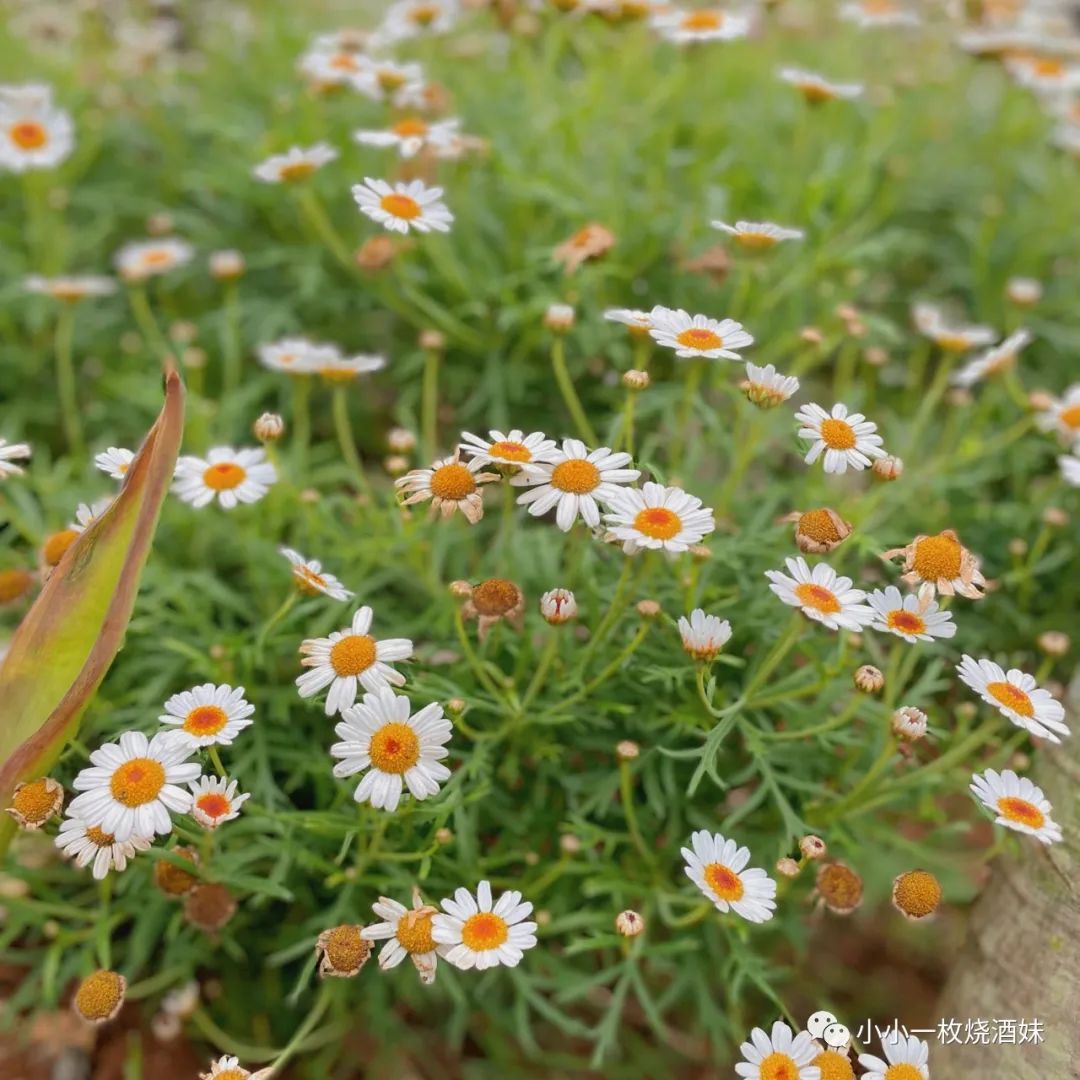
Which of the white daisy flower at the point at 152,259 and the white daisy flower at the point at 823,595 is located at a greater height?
the white daisy flower at the point at 823,595

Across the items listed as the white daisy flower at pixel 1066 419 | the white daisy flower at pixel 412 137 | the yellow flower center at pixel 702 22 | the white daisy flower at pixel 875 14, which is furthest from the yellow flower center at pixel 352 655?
the white daisy flower at pixel 875 14

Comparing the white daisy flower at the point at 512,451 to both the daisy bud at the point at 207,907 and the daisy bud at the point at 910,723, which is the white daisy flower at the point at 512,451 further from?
the daisy bud at the point at 207,907

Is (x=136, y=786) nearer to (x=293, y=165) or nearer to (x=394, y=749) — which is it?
(x=394, y=749)

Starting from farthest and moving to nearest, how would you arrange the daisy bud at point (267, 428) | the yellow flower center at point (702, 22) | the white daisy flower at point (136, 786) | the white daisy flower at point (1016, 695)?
the yellow flower center at point (702, 22), the daisy bud at point (267, 428), the white daisy flower at point (1016, 695), the white daisy flower at point (136, 786)

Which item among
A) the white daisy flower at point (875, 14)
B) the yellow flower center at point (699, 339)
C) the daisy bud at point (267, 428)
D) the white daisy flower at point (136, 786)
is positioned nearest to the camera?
the white daisy flower at point (136, 786)

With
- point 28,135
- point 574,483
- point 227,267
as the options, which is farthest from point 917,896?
point 28,135

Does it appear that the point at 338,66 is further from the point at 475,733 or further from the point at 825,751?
the point at 825,751

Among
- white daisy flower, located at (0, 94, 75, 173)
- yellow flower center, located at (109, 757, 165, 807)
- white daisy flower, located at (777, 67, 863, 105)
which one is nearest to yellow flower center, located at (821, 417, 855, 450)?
yellow flower center, located at (109, 757, 165, 807)
